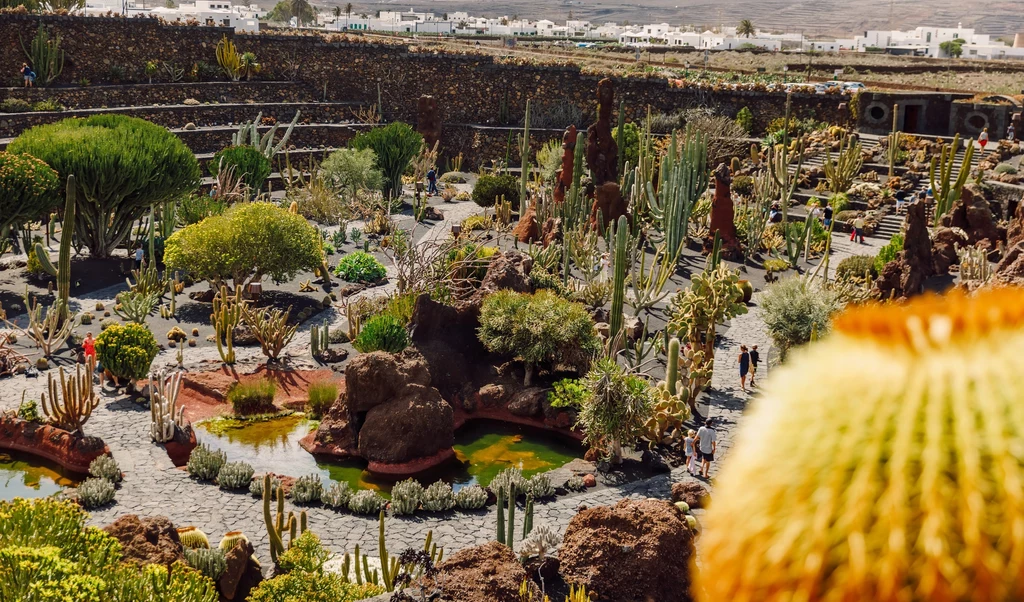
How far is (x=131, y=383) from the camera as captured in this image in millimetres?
17328

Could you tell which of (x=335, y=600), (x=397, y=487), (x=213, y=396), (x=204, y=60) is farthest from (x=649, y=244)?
(x=204, y=60)

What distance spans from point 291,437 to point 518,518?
4.52 meters

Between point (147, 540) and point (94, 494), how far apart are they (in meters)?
3.26

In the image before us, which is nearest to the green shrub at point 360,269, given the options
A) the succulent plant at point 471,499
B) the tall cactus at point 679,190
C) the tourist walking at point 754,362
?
the tall cactus at point 679,190

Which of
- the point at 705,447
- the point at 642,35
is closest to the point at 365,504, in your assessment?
the point at 705,447

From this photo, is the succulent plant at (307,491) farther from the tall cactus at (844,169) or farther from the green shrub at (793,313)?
the tall cactus at (844,169)

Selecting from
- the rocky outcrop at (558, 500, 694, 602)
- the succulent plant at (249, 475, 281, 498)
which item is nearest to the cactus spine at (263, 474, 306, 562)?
the succulent plant at (249, 475, 281, 498)

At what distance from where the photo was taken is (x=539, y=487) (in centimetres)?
1418

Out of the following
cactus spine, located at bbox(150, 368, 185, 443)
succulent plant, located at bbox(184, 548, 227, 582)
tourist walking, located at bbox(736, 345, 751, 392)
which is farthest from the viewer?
tourist walking, located at bbox(736, 345, 751, 392)

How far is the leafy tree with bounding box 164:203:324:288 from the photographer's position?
2156cm

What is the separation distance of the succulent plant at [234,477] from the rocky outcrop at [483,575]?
4.72 meters

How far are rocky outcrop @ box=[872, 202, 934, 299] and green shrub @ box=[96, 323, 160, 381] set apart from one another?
45.7 feet

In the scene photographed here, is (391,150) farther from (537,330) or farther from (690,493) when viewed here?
(690,493)

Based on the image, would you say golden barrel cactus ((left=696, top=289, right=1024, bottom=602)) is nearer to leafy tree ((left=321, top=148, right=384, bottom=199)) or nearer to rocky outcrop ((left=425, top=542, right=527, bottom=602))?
rocky outcrop ((left=425, top=542, right=527, bottom=602))
